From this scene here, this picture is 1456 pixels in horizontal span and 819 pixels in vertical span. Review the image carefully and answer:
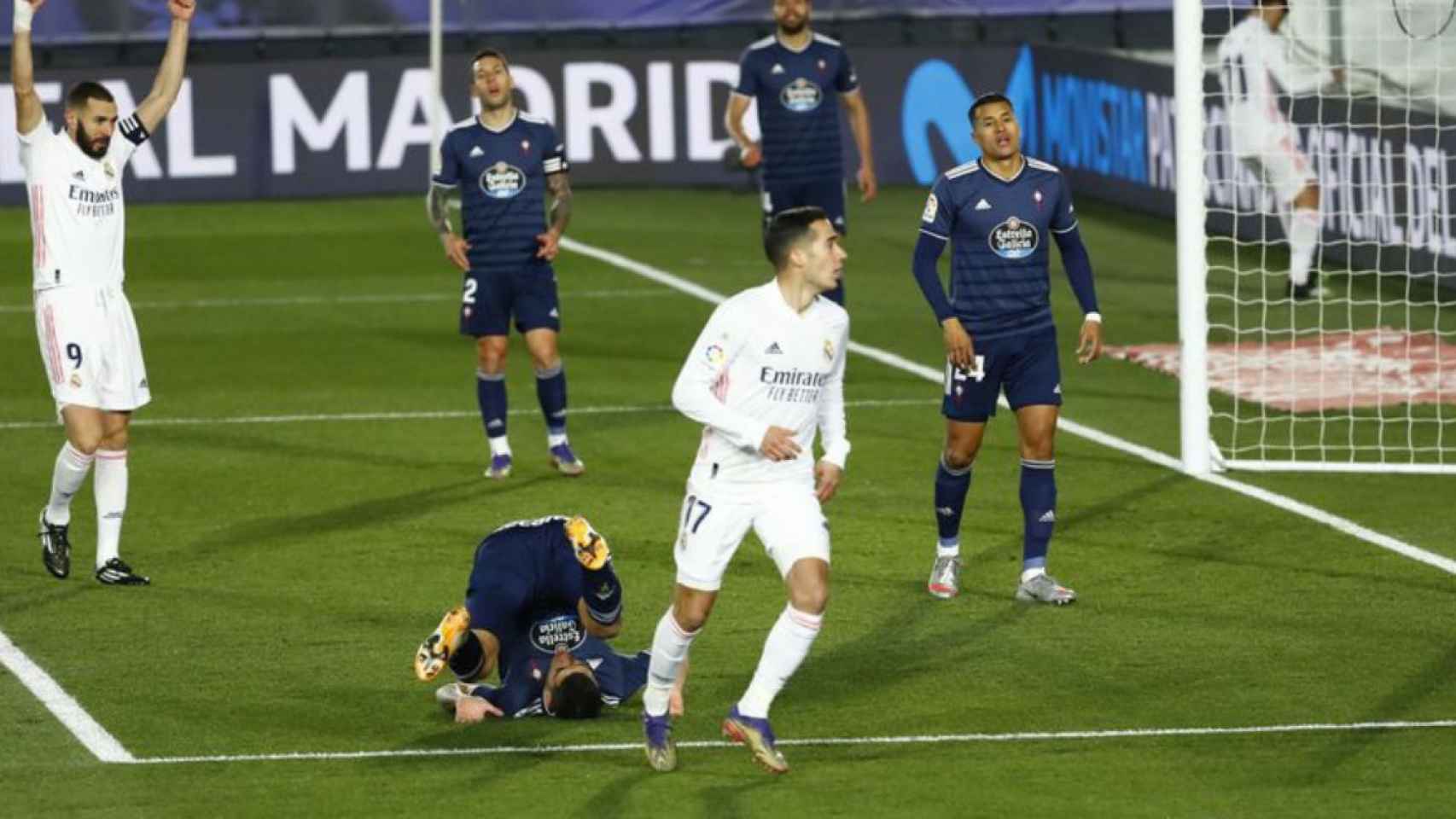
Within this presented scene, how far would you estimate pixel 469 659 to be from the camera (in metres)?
10.1

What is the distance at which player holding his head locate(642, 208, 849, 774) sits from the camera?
9180 millimetres

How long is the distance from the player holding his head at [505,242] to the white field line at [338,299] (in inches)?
272

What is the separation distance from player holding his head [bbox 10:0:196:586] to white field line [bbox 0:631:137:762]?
1.30 metres

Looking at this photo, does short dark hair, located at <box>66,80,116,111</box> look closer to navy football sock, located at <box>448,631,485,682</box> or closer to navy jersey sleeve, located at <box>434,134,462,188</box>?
navy jersey sleeve, located at <box>434,134,462,188</box>

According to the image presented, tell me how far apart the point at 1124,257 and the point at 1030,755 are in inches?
600

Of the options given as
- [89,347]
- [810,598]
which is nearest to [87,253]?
[89,347]

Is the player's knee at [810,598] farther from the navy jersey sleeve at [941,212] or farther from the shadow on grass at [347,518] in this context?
the shadow on grass at [347,518]

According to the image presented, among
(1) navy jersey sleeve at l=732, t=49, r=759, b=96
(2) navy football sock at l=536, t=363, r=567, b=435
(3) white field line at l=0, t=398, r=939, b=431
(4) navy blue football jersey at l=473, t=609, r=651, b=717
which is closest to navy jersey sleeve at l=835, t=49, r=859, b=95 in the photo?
(1) navy jersey sleeve at l=732, t=49, r=759, b=96

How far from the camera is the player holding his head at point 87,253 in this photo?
40.9 ft

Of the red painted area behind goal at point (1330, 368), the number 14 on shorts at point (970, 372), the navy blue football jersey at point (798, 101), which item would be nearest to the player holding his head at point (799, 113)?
the navy blue football jersey at point (798, 101)

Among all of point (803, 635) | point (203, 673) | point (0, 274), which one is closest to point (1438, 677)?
point (803, 635)

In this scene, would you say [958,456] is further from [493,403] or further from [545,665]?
[493,403]

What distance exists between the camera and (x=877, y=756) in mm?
9555

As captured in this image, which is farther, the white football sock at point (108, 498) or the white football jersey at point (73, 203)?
the white football sock at point (108, 498)
